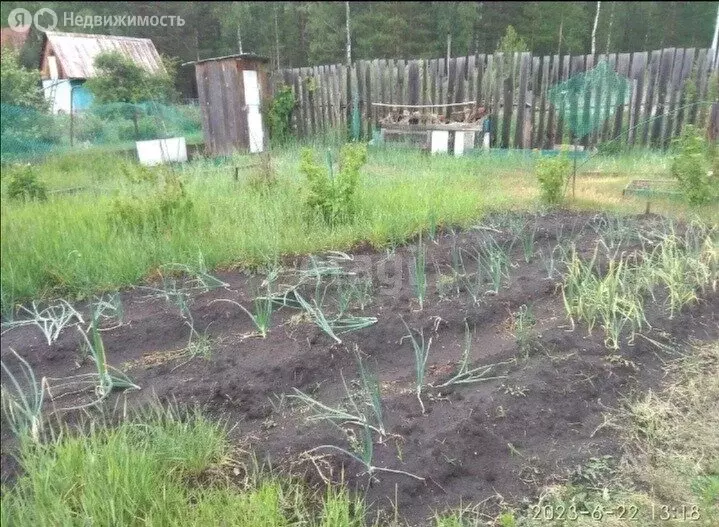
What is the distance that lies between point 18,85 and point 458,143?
5.82ft

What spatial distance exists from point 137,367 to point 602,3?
9.52ft

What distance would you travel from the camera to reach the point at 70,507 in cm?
169

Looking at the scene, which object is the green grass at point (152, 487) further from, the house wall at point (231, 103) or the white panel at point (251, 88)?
the white panel at point (251, 88)

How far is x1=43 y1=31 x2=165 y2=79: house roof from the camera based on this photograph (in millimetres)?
1514

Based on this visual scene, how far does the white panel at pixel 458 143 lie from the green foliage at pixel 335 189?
471mm

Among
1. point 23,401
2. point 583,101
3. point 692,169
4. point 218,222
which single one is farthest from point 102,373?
point 692,169

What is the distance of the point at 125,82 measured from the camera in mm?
1620

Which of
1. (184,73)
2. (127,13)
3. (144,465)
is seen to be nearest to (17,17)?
(127,13)

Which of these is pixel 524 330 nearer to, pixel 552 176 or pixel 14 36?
pixel 552 176

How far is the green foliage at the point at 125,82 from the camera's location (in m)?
1.57

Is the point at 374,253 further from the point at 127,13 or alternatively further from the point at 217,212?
the point at 127,13

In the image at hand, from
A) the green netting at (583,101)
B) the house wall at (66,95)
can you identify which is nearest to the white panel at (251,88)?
the house wall at (66,95)

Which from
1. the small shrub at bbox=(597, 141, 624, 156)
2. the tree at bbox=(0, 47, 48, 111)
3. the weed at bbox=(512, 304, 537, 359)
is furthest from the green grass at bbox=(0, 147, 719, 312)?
the weed at bbox=(512, 304, 537, 359)

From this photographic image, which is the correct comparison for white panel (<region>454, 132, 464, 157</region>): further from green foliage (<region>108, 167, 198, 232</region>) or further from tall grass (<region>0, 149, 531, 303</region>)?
green foliage (<region>108, 167, 198, 232</region>)
